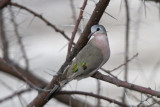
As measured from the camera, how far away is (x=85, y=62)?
4.35 ft

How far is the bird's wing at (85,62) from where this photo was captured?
1.32 meters

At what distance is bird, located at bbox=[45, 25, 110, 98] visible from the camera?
4.33 ft

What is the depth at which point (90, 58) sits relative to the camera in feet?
4.36

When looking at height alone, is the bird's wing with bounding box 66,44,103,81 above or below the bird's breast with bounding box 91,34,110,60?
below

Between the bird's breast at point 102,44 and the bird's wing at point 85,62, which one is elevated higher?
the bird's breast at point 102,44

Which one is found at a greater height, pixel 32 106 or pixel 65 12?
pixel 32 106

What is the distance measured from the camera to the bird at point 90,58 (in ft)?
4.33

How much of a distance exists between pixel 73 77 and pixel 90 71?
0.18 feet

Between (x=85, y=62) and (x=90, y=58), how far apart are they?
0.02m

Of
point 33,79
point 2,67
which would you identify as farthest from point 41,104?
point 33,79

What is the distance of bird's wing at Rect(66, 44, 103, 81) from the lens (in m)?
1.32

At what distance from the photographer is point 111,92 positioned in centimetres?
378

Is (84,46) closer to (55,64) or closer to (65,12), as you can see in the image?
(55,64)

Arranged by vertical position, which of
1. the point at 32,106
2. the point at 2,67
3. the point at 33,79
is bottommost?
the point at 33,79
